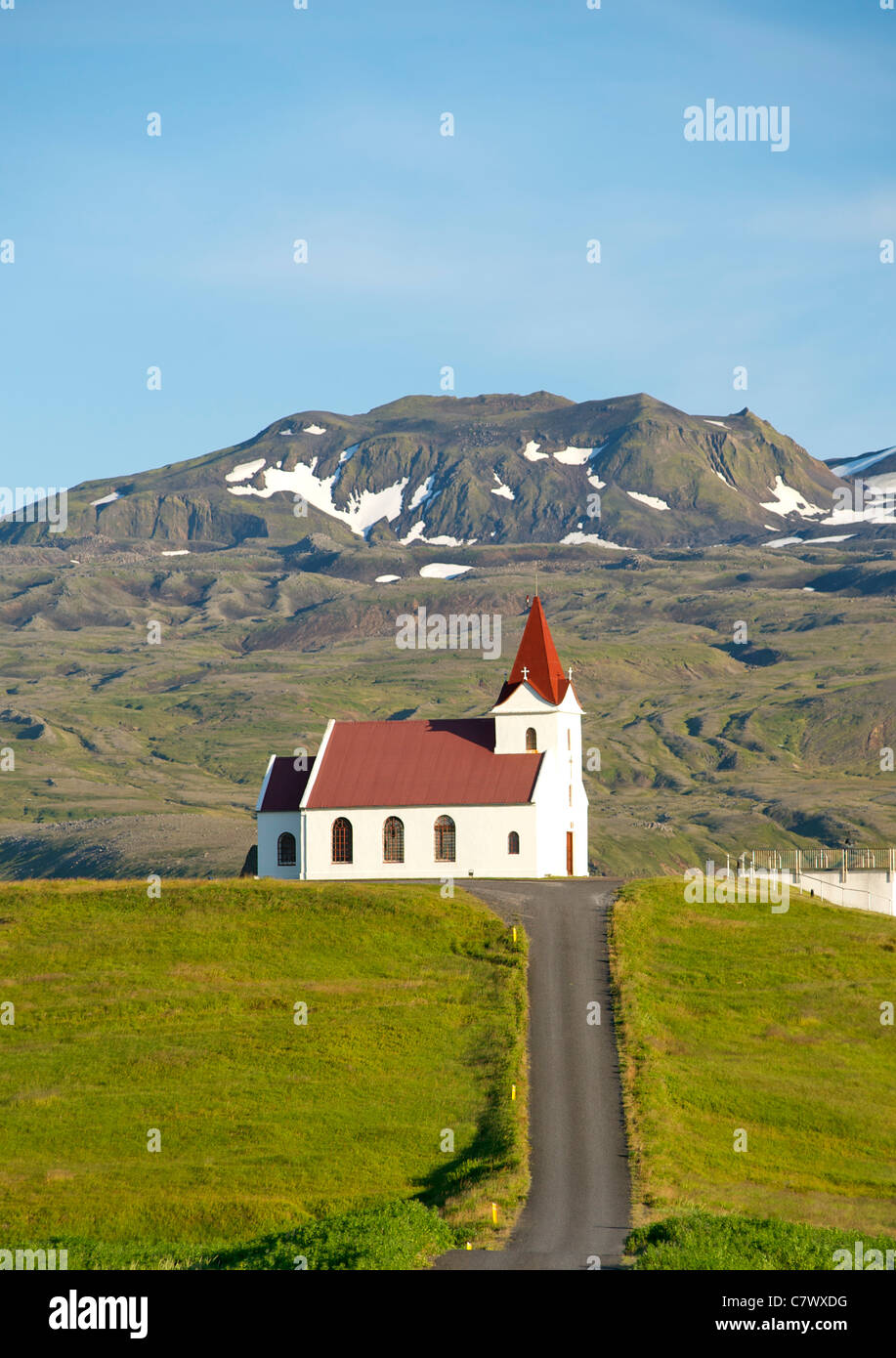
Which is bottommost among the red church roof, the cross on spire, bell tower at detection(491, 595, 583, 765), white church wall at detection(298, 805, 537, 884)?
white church wall at detection(298, 805, 537, 884)

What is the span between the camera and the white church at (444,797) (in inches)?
3056

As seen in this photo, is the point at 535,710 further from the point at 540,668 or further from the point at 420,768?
the point at 420,768

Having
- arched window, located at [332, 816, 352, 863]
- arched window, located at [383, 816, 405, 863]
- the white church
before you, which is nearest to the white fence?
the white church

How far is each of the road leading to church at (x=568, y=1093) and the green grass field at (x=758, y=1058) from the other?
71 centimetres

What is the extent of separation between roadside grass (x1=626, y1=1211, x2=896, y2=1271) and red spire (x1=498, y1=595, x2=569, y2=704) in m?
50.7

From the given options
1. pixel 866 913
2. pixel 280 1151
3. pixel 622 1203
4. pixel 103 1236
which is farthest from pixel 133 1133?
pixel 866 913

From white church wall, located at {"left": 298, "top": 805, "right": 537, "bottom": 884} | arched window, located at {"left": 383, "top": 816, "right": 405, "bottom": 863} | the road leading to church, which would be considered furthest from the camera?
arched window, located at {"left": 383, "top": 816, "right": 405, "bottom": 863}

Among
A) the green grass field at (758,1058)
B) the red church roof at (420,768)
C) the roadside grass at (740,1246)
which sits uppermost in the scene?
the red church roof at (420,768)

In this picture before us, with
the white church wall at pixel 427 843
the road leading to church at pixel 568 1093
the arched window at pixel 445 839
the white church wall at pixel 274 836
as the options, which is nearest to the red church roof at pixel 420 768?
the white church wall at pixel 427 843

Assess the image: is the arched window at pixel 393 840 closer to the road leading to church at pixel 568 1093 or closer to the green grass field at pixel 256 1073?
the road leading to church at pixel 568 1093

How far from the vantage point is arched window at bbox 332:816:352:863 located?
260 ft

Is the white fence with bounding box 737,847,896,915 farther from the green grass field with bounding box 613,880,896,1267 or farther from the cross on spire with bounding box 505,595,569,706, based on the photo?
the cross on spire with bounding box 505,595,569,706

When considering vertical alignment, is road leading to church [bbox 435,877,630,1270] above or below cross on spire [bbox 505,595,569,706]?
below

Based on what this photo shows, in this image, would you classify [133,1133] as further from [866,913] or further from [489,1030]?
[866,913]
